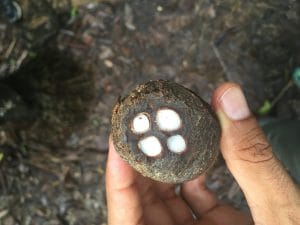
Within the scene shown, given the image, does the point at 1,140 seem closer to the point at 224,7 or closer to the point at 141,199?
the point at 141,199

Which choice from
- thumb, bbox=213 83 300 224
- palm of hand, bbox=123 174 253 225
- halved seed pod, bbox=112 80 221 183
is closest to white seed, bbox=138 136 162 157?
halved seed pod, bbox=112 80 221 183

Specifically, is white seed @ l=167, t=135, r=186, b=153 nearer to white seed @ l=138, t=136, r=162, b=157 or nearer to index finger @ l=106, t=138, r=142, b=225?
white seed @ l=138, t=136, r=162, b=157

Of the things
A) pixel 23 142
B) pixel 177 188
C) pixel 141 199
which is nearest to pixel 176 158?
pixel 141 199

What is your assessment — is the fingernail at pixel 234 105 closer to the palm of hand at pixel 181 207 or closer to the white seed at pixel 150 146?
the white seed at pixel 150 146

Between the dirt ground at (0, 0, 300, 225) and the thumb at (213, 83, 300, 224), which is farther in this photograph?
the dirt ground at (0, 0, 300, 225)

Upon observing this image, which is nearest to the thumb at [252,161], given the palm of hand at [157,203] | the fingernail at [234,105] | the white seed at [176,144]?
the fingernail at [234,105]

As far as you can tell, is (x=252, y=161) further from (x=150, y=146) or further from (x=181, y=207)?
(x=181, y=207)

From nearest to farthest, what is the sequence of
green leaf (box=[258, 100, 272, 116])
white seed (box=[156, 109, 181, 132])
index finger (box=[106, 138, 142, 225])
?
white seed (box=[156, 109, 181, 132]) < index finger (box=[106, 138, 142, 225]) < green leaf (box=[258, 100, 272, 116])

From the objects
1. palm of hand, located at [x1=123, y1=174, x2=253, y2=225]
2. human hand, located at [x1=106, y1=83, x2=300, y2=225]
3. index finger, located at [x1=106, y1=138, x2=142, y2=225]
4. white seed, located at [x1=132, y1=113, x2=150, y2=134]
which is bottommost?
palm of hand, located at [x1=123, y1=174, x2=253, y2=225]
